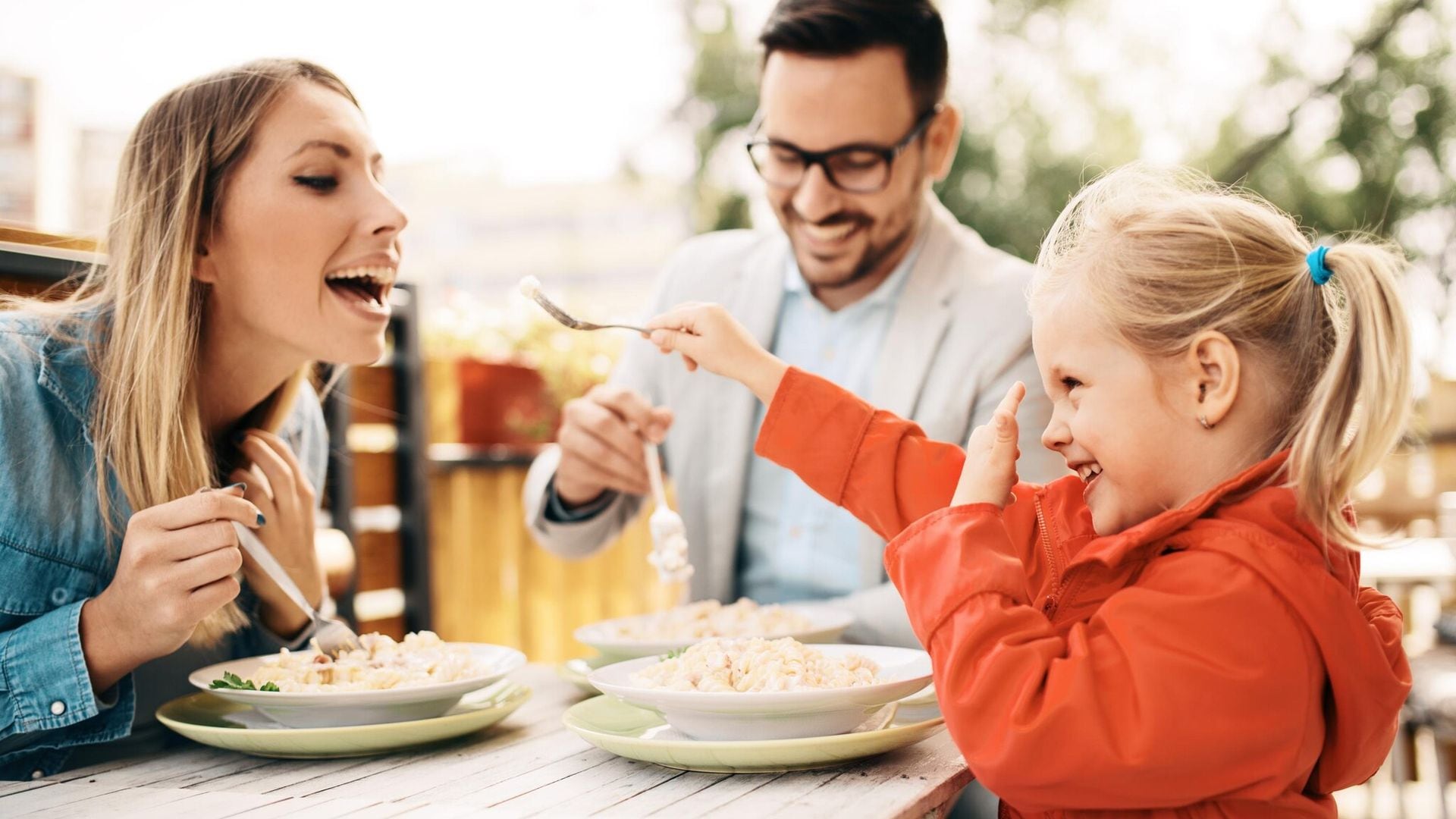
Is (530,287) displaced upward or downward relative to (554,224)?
downward

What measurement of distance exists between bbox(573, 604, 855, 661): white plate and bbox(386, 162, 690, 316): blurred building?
3.60 meters

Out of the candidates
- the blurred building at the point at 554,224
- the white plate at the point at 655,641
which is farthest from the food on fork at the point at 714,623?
the blurred building at the point at 554,224

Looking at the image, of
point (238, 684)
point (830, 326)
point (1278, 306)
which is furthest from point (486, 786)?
point (830, 326)

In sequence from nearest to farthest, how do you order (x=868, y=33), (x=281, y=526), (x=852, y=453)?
(x=852, y=453)
(x=281, y=526)
(x=868, y=33)

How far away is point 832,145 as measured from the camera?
2.09 meters

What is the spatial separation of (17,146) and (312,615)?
11.5ft

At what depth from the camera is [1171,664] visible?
Result: 3.05ft

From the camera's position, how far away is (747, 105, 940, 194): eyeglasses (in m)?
2.10

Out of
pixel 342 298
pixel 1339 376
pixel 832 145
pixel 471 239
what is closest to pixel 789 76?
pixel 832 145

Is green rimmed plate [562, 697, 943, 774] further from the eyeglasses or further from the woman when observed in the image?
the eyeglasses

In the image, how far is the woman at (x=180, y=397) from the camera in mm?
1193

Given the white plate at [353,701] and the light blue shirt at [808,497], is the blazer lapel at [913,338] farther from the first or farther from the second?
the white plate at [353,701]

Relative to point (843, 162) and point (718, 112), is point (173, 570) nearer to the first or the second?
point (843, 162)

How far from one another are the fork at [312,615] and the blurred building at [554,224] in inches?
149
